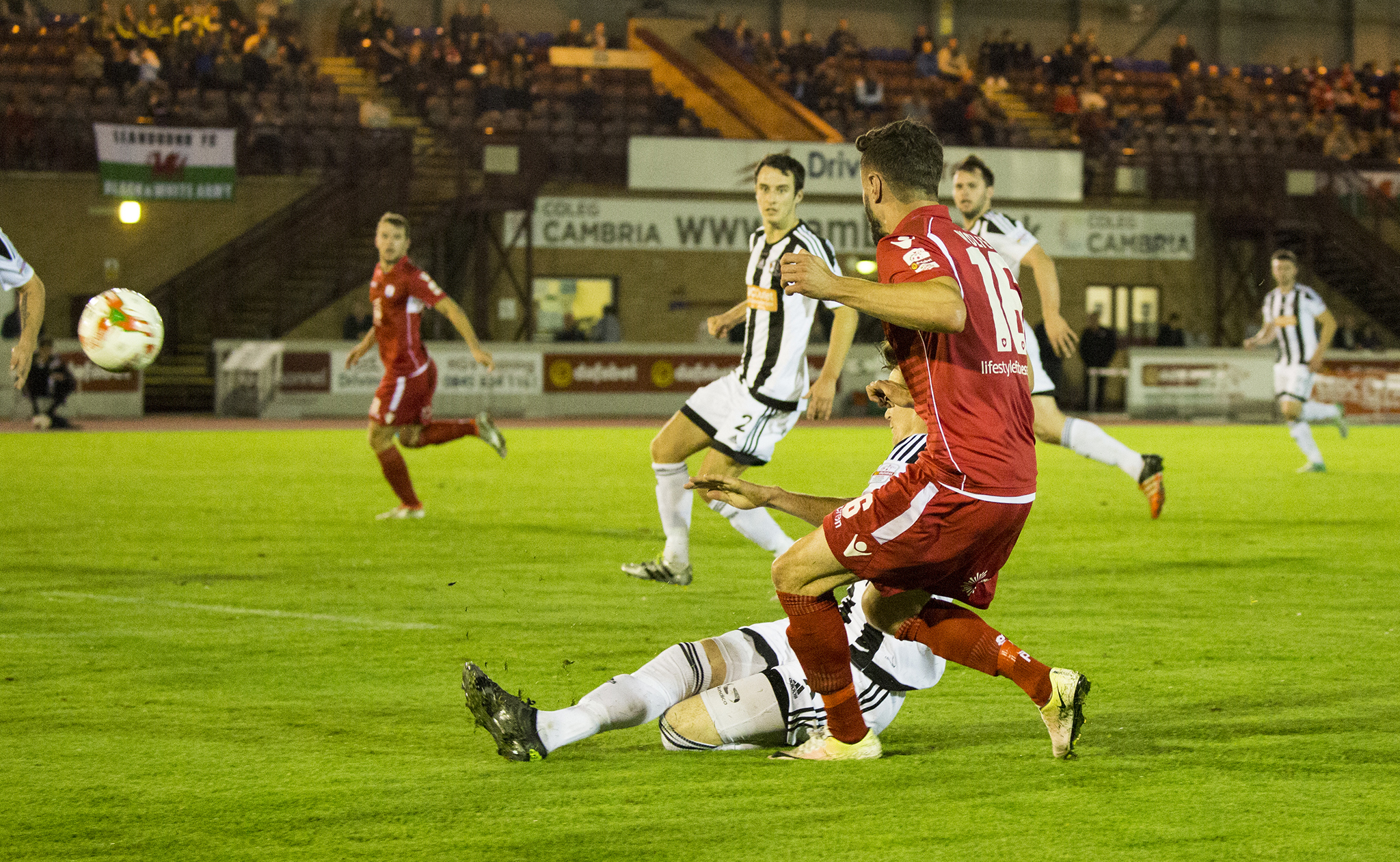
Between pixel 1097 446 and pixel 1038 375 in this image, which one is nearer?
pixel 1038 375

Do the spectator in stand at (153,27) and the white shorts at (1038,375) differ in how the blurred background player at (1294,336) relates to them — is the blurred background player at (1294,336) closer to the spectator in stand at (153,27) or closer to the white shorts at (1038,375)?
the white shorts at (1038,375)

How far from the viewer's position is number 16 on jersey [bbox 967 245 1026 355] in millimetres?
4469

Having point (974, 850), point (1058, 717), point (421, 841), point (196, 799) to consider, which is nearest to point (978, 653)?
point (1058, 717)

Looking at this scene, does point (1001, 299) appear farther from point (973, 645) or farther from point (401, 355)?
point (401, 355)

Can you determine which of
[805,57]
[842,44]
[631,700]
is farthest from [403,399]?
[842,44]

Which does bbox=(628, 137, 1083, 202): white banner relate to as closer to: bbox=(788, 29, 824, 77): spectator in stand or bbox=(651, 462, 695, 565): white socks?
bbox=(788, 29, 824, 77): spectator in stand

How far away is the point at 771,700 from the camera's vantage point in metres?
4.81

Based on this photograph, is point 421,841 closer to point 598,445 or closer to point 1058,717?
point 1058,717

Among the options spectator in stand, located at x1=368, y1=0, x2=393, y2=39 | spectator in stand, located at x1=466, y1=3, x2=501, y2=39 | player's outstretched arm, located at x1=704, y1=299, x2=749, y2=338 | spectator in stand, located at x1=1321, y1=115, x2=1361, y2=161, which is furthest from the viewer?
spectator in stand, located at x1=1321, y1=115, x2=1361, y2=161

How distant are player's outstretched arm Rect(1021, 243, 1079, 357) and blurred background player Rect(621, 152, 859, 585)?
1.98 metres

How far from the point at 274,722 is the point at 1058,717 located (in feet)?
8.38

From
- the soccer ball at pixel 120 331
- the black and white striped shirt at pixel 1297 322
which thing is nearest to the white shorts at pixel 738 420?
the soccer ball at pixel 120 331

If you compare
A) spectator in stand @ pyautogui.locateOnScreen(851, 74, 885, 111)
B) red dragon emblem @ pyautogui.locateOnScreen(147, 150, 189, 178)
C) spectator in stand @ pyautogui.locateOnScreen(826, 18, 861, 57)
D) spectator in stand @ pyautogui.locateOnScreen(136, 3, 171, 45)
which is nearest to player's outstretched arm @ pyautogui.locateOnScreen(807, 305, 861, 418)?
red dragon emblem @ pyautogui.locateOnScreen(147, 150, 189, 178)

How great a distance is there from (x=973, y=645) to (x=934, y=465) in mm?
616
